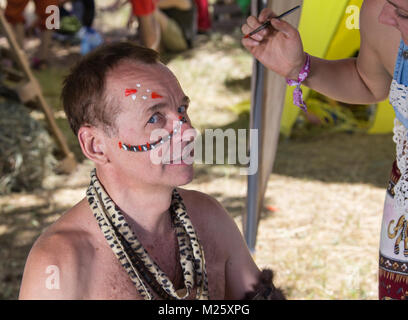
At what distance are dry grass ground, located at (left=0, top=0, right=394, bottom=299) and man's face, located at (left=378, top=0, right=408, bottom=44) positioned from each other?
5.81 feet

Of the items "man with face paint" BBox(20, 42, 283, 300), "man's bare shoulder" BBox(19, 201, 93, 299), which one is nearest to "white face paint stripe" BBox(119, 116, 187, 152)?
"man with face paint" BBox(20, 42, 283, 300)

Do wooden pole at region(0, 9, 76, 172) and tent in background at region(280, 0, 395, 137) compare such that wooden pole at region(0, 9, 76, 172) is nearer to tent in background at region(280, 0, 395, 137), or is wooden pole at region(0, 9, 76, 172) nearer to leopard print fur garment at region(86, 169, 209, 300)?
tent in background at region(280, 0, 395, 137)

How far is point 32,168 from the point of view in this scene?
171 inches

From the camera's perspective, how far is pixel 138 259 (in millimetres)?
1419

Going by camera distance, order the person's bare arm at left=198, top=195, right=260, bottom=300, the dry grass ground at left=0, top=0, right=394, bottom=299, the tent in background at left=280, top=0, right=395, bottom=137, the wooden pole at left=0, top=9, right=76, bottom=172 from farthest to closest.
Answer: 1. the wooden pole at left=0, top=9, right=76, bottom=172
2. the dry grass ground at left=0, top=0, right=394, bottom=299
3. the tent in background at left=280, top=0, right=395, bottom=137
4. the person's bare arm at left=198, top=195, right=260, bottom=300

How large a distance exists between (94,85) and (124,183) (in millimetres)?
266

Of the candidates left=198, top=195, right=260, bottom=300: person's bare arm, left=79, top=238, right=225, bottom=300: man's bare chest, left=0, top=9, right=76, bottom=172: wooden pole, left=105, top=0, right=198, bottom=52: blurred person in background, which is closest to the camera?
left=79, top=238, right=225, bottom=300: man's bare chest

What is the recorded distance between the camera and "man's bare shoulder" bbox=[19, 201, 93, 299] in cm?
128

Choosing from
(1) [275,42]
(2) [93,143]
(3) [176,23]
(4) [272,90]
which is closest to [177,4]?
(3) [176,23]

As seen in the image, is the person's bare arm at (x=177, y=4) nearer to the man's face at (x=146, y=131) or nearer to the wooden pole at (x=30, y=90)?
the wooden pole at (x=30, y=90)

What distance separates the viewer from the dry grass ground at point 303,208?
3.17 metres

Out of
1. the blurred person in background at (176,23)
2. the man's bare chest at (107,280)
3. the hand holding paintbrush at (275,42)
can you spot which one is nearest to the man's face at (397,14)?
the hand holding paintbrush at (275,42)
